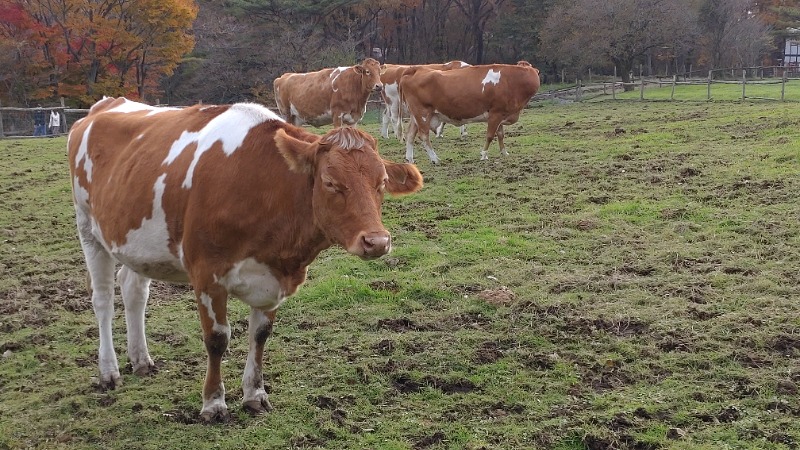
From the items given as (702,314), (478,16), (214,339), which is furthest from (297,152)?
(478,16)

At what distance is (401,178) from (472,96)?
10.3 meters

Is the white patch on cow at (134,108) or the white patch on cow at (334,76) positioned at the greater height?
the white patch on cow at (334,76)

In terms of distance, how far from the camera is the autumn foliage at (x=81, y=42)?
110ft

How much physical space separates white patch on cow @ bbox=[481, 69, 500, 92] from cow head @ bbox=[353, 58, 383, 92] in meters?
3.01

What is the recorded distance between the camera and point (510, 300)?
5.98m

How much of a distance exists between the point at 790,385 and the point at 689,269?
2476 mm

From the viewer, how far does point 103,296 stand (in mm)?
4852

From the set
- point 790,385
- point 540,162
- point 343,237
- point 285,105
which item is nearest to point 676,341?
point 790,385

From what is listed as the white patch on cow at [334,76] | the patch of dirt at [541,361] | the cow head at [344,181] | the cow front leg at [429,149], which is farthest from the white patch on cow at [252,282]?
the white patch on cow at [334,76]

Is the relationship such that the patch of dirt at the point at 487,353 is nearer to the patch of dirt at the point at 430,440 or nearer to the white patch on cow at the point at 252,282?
the patch of dirt at the point at 430,440

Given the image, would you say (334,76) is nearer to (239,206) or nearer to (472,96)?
(472,96)

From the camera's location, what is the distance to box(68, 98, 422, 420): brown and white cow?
11.9ft

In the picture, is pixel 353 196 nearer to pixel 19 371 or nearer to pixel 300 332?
pixel 300 332

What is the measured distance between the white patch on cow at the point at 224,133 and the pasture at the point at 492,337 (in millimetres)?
1563
